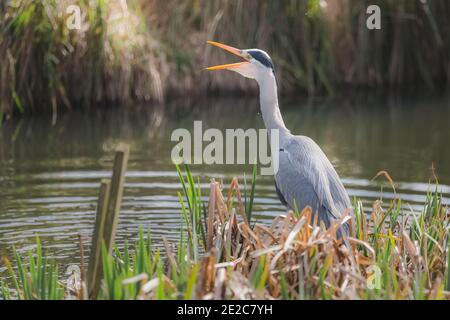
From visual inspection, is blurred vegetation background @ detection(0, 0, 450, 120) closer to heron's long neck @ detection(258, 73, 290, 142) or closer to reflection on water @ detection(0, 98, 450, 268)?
reflection on water @ detection(0, 98, 450, 268)

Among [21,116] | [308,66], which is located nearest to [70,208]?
[21,116]

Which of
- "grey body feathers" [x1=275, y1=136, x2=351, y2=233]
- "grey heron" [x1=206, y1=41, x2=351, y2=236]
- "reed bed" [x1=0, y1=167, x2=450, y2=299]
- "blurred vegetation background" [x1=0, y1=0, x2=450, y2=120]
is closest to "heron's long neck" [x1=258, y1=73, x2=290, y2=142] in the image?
"grey heron" [x1=206, y1=41, x2=351, y2=236]

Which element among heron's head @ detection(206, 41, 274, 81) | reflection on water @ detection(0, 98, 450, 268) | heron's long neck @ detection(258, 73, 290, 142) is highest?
heron's head @ detection(206, 41, 274, 81)

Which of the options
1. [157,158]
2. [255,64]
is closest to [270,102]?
[255,64]

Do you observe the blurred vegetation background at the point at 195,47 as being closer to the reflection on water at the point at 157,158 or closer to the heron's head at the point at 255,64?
the reflection on water at the point at 157,158

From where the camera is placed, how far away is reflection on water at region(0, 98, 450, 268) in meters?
8.05

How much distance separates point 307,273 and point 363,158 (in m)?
6.64

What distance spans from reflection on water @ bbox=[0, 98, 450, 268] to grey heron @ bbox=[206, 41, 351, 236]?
0.88 m

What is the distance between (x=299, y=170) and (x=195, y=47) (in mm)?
8716

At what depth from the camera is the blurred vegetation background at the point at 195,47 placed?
12.7 metres

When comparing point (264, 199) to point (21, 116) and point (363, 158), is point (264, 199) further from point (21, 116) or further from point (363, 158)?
point (21, 116)

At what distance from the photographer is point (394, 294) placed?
169 inches

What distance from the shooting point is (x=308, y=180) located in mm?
6359

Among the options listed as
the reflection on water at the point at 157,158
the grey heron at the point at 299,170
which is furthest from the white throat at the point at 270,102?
the reflection on water at the point at 157,158
